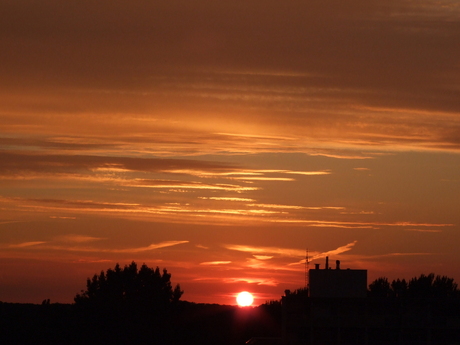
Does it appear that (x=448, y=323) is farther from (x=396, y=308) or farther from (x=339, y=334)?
(x=339, y=334)

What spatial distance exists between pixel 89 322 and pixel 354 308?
49495 millimetres

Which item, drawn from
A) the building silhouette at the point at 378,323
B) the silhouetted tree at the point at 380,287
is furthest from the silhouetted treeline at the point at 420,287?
the building silhouette at the point at 378,323

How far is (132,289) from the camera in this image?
13462 cm

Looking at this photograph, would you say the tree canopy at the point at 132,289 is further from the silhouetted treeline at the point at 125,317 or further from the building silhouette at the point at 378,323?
the building silhouette at the point at 378,323

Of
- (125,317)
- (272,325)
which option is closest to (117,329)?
(125,317)

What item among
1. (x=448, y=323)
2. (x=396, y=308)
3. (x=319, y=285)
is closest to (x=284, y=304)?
(x=319, y=285)

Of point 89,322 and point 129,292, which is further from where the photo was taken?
point 129,292

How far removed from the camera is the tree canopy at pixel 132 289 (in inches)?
5054

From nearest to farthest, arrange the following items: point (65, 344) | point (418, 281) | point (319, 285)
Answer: point (319, 285) → point (65, 344) → point (418, 281)

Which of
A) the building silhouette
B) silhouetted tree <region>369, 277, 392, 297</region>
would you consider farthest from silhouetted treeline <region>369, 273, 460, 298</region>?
the building silhouette

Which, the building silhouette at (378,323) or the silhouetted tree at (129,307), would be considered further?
the silhouetted tree at (129,307)

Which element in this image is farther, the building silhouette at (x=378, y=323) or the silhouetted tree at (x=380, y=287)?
the silhouetted tree at (x=380, y=287)

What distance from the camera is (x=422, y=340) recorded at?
93.9 m

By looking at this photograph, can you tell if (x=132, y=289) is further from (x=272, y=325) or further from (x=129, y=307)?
(x=272, y=325)
